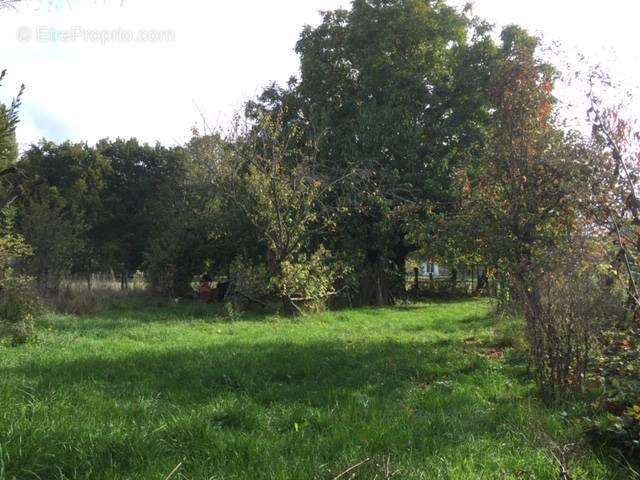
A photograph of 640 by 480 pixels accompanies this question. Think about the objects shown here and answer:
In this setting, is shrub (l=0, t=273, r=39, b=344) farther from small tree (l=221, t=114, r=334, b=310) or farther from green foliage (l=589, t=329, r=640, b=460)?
green foliage (l=589, t=329, r=640, b=460)

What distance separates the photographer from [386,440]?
4484 mm

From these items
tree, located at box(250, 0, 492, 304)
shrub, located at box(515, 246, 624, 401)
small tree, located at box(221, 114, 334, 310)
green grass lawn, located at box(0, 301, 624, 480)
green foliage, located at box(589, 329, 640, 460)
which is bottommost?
green grass lawn, located at box(0, 301, 624, 480)

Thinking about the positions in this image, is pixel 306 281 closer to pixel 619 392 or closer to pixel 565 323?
pixel 565 323

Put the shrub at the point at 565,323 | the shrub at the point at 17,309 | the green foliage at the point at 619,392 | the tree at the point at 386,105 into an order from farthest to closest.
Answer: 1. the tree at the point at 386,105
2. the shrub at the point at 17,309
3. the shrub at the point at 565,323
4. the green foliage at the point at 619,392

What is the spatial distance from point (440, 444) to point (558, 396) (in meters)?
2.02

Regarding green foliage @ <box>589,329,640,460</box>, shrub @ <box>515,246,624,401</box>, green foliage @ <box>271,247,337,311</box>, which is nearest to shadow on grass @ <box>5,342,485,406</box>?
shrub @ <box>515,246,624,401</box>

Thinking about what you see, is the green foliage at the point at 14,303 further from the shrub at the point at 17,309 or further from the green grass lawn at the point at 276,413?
the green grass lawn at the point at 276,413

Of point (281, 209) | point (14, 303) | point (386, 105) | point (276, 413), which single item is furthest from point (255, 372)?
point (386, 105)

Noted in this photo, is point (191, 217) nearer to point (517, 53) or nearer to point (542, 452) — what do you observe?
point (517, 53)

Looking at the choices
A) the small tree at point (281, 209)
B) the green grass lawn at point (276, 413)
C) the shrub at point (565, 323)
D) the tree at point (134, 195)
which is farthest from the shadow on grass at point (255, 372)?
the tree at point (134, 195)

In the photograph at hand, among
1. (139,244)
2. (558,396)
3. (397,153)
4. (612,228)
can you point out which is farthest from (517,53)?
(139,244)

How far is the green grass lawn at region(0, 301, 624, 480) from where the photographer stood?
3873mm

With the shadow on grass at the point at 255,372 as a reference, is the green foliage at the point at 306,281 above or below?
above

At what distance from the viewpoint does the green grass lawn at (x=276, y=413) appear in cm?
387
